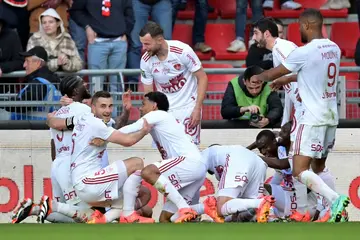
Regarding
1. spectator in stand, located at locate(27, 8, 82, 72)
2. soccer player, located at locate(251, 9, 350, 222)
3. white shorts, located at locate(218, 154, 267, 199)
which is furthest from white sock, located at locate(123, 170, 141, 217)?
spectator in stand, located at locate(27, 8, 82, 72)

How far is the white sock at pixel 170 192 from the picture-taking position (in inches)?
517

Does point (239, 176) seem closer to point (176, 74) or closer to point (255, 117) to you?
point (176, 74)

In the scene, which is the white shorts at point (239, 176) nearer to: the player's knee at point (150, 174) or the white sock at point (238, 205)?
the white sock at point (238, 205)

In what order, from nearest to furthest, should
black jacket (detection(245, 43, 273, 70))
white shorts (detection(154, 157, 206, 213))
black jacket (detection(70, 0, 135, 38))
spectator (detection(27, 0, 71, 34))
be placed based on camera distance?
white shorts (detection(154, 157, 206, 213)) < black jacket (detection(245, 43, 273, 70)) < black jacket (detection(70, 0, 135, 38)) < spectator (detection(27, 0, 71, 34))

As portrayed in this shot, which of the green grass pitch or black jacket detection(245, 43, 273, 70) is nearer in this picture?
the green grass pitch

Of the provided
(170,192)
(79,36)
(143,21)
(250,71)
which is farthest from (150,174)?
(143,21)

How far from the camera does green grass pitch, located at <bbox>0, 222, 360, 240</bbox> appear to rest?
31.7ft

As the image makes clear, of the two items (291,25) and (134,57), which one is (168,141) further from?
(291,25)

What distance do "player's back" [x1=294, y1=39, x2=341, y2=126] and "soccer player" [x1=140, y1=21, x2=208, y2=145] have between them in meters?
1.36

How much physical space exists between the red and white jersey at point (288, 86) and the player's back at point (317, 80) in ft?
0.72

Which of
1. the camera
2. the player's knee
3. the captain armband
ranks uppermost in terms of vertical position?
the captain armband

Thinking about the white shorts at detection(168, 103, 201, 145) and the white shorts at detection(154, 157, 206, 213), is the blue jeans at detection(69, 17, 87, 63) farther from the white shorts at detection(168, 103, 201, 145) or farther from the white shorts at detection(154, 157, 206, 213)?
the white shorts at detection(154, 157, 206, 213)

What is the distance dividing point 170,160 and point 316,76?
168 cm

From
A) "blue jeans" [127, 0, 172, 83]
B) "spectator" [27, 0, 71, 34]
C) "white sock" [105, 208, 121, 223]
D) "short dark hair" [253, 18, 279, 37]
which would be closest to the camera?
"white sock" [105, 208, 121, 223]
